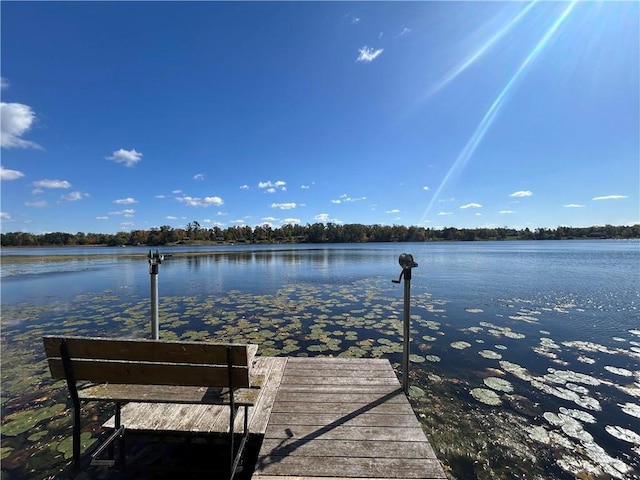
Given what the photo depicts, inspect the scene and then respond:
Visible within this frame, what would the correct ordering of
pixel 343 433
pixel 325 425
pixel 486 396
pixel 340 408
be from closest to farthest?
pixel 343 433 < pixel 325 425 < pixel 340 408 < pixel 486 396

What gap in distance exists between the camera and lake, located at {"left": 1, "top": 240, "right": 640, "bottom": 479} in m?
3.26

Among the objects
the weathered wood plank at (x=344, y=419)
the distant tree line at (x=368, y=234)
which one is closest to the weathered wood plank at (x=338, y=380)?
the weathered wood plank at (x=344, y=419)

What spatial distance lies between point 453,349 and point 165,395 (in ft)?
18.1

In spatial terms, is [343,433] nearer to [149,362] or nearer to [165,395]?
[165,395]

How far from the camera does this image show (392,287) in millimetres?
13539

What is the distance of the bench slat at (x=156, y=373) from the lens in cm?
239

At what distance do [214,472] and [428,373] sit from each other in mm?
3650

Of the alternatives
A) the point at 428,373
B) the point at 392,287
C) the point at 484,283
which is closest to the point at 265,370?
the point at 428,373

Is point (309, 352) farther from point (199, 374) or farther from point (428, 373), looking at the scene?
point (199, 374)

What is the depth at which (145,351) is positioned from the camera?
2369 mm

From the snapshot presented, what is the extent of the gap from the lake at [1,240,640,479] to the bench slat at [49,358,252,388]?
5.15 feet

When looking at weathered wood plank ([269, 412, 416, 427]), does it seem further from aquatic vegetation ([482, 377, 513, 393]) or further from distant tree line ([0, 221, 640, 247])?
distant tree line ([0, 221, 640, 247])

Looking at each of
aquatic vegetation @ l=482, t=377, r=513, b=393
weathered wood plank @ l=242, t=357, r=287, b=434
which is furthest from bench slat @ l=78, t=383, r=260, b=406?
aquatic vegetation @ l=482, t=377, r=513, b=393

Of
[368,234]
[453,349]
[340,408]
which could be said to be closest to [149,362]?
[340,408]
